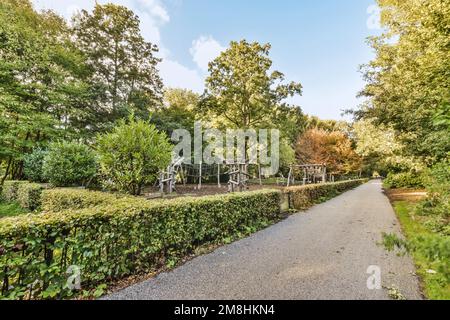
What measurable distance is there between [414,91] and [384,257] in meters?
8.11

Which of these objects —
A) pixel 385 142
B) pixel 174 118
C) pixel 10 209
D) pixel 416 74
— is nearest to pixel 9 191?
pixel 10 209

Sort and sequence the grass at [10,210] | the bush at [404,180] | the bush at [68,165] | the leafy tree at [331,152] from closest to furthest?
the grass at [10,210], the bush at [68,165], the bush at [404,180], the leafy tree at [331,152]

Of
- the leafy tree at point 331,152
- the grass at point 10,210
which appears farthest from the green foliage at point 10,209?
the leafy tree at point 331,152

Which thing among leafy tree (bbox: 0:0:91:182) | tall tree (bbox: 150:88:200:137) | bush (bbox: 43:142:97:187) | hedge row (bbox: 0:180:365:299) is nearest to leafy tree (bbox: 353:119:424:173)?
hedge row (bbox: 0:180:365:299)

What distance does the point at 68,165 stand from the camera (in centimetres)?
1074

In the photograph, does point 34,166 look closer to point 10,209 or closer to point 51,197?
point 10,209

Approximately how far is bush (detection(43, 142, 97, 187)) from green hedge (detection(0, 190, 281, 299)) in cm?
780

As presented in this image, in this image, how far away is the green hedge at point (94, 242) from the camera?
3.02 metres

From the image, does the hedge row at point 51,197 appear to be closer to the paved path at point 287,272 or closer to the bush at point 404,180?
the paved path at point 287,272

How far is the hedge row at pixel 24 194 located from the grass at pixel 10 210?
20cm
